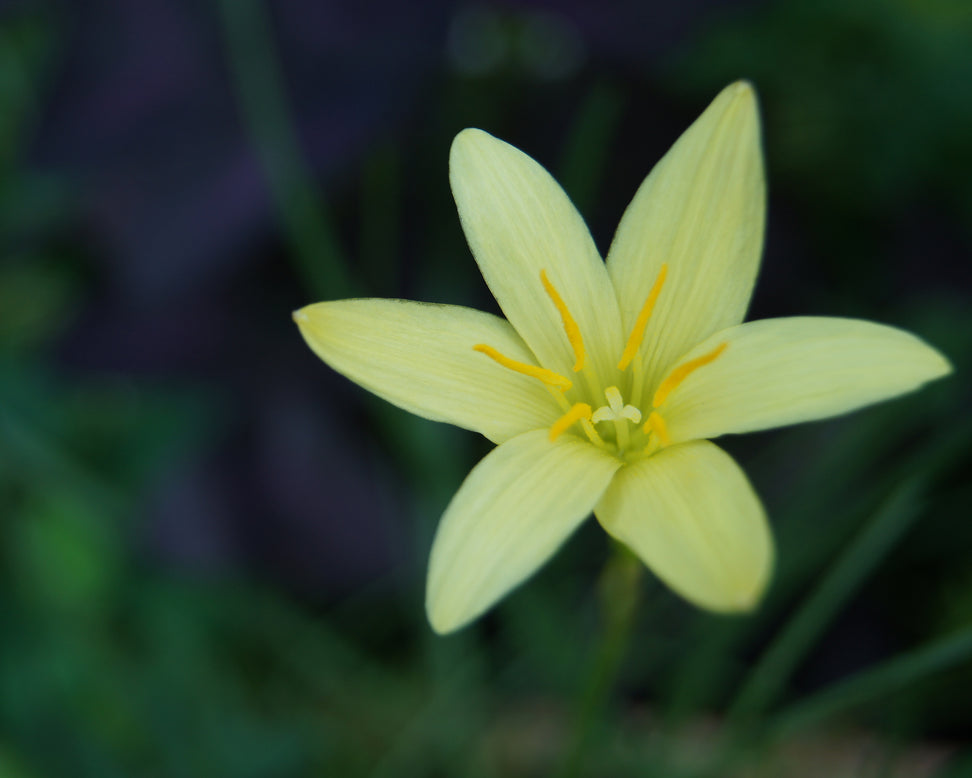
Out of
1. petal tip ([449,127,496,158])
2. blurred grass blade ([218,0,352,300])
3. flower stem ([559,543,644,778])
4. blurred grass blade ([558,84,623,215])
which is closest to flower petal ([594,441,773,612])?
flower stem ([559,543,644,778])

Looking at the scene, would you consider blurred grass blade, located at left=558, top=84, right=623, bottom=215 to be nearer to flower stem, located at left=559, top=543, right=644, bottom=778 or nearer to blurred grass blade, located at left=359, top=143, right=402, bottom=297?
blurred grass blade, located at left=359, top=143, right=402, bottom=297

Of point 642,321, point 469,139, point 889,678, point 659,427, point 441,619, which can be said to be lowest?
point 889,678

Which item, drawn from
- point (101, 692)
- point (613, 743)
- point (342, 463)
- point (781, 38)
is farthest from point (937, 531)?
point (101, 692)

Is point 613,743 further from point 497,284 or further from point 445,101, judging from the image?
point 445,101

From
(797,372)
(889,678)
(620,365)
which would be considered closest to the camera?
(797,372)

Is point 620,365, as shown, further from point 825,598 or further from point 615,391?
point 825,598

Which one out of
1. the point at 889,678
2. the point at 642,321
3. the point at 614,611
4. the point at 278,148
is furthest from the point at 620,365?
the point at 278,148
